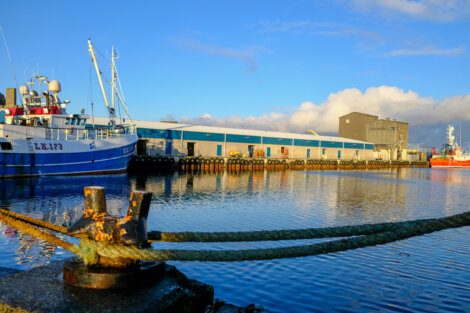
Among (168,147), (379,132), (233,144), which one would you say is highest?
(379,132)

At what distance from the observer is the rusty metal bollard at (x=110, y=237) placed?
296cm

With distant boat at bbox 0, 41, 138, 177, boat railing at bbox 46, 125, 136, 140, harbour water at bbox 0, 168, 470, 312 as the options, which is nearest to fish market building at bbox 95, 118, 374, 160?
boat railing at bbox 46, 125, 136, 140

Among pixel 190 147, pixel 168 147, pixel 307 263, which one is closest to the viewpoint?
pixel 307 263

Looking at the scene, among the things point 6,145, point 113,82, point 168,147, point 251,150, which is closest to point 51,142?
point 6,145

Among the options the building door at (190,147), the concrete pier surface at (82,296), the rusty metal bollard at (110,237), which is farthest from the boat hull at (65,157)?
the rusty metal bollard at (110,237)

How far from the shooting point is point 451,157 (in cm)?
11356

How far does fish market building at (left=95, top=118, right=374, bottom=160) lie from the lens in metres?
61.4

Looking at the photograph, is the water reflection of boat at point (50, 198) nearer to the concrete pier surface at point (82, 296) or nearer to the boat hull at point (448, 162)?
the concrete pier surface at point (82, 296)

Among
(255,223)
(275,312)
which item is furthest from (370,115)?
(275,312)

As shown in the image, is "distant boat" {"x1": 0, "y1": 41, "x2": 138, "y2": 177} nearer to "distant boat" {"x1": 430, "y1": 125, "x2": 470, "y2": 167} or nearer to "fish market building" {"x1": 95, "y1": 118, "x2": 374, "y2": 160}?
"fish market building" {"x1": 95, "y1": 118, "x2": 374, "y2": 160}

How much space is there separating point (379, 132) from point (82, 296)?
110 meters

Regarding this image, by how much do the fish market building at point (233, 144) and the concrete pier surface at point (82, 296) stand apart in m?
57.4

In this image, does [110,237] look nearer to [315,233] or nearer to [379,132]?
[315,233]

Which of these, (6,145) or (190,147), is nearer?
(6,145)
